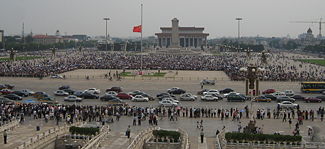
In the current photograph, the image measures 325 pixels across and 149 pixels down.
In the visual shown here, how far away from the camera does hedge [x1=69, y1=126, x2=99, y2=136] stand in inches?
880

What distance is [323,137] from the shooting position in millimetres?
23250

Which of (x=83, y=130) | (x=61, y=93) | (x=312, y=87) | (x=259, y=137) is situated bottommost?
(x=259, y=137)

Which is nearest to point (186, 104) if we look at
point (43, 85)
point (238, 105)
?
point (238, 105)

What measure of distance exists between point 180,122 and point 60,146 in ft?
32.3

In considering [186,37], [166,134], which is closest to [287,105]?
[166,134]

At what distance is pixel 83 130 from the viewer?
22.8 meters

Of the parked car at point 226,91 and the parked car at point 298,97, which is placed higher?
the parked car at point 226,91

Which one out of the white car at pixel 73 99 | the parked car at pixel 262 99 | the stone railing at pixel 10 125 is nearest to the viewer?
the stone railing at pixel 10 125

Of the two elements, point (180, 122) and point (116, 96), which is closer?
point (180, 122)

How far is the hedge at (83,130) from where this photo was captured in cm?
2236

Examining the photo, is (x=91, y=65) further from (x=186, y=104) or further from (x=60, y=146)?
(x=60, y=146)

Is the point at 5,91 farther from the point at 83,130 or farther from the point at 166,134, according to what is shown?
the point at 166,134

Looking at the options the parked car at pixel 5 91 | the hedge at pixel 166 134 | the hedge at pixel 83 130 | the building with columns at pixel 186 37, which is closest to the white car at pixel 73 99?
the parked car at pixel 5 91

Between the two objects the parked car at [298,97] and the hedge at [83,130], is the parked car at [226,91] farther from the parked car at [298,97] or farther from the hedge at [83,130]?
the hedge at [83,130]
